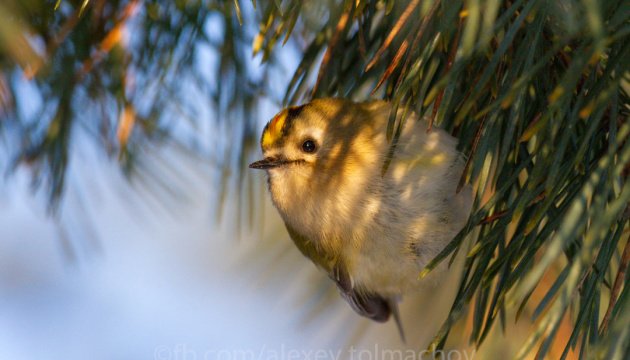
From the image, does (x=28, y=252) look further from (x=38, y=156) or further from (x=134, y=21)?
(x=134, y=21)

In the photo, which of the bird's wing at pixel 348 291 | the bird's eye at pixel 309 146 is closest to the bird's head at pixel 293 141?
the bird's eye at pixel 309 146

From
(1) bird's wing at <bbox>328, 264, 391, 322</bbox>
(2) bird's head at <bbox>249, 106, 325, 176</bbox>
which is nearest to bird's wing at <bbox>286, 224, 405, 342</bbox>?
(1) bird's wing at <bbox>328, 264, 391, 322</bbox>

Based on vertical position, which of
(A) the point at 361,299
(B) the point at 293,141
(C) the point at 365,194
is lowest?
(A) the point at 361,299

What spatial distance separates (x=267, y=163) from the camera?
1.26 m

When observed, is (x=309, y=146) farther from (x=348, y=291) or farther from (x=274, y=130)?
(x=348, y=291)

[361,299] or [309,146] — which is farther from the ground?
[309,146]

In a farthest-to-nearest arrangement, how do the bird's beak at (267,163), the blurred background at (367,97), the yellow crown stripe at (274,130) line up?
1. the yellow crown stripe at (274,130)
2. the bird's beak at (267,163)
3. the blurred background at (367,97)

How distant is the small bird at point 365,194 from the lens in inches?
43.6

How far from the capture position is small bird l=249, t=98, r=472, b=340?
1108 millimetres

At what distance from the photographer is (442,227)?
3.76ft

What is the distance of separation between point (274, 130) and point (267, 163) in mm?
82

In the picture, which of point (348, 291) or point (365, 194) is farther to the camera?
point (348, 291)

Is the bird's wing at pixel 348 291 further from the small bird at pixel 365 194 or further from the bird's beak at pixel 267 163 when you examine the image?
the bird's beak at pixel 267 163

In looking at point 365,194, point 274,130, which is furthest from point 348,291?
point 274,130
